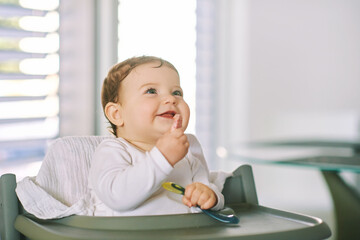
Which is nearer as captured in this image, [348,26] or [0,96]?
[0,96]

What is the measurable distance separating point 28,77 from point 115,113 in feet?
4.56

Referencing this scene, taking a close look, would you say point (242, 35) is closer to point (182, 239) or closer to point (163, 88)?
point (163, 88)

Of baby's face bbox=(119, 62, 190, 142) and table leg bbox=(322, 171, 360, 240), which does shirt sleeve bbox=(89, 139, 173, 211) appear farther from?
table leg bbox=(322, 171, 360, 240)

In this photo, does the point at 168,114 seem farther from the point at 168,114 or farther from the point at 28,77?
the point at 28,77

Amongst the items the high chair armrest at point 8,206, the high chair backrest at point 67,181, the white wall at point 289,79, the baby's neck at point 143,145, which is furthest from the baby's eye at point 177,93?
the white wall at point 289,79

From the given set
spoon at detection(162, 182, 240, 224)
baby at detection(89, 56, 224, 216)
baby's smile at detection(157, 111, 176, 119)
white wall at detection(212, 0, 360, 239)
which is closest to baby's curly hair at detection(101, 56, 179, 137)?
baby at detection(89, 56, 224, 216)

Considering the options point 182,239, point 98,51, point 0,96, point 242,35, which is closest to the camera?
point 182,239

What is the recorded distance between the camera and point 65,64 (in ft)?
8.01

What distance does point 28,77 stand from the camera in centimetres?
228

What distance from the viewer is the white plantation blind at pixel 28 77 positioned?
2184 millimetres

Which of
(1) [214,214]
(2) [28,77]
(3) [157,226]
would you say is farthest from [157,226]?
(2) [28,77]

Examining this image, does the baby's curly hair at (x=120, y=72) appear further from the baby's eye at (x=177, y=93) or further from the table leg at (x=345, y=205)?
the table leg at (x=345, y=205)

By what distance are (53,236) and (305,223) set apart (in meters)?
0.44

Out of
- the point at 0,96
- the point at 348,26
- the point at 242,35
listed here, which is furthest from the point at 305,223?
the point at 348,26
